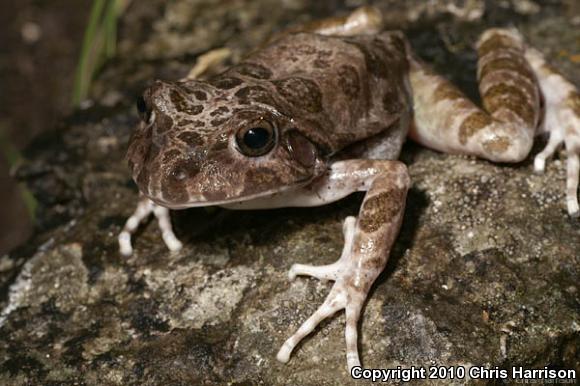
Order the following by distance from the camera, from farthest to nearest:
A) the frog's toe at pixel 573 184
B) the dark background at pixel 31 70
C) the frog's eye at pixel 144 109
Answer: the dark background at pixel 31 70
the frog's toe at pixel 573 184
the frog's eye at pixel 144 109

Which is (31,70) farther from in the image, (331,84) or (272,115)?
(272,115)

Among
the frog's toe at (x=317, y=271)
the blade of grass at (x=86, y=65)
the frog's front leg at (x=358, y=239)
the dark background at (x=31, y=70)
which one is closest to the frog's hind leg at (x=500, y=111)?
the frog's front leg at (x=358, y=239)

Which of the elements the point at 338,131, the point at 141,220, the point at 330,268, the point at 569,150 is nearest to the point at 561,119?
the point at 569,150

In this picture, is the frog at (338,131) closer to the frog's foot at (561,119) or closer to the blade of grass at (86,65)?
the frog's foot at (561,119)

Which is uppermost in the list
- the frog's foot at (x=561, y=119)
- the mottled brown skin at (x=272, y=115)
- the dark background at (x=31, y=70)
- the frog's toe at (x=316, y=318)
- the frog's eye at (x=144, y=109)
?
the frog's eye at (x=144, y=109)

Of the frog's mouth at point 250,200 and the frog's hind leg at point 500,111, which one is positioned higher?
the frog's mouth at point 250,200

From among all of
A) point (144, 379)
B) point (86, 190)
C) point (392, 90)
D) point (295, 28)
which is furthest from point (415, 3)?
point (144, 379)

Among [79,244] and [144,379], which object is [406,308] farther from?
[79,244]

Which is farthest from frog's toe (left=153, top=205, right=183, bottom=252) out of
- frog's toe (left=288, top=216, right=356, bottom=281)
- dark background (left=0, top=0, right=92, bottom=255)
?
dark background (left=0, top=0, right=92, bottom=255)
